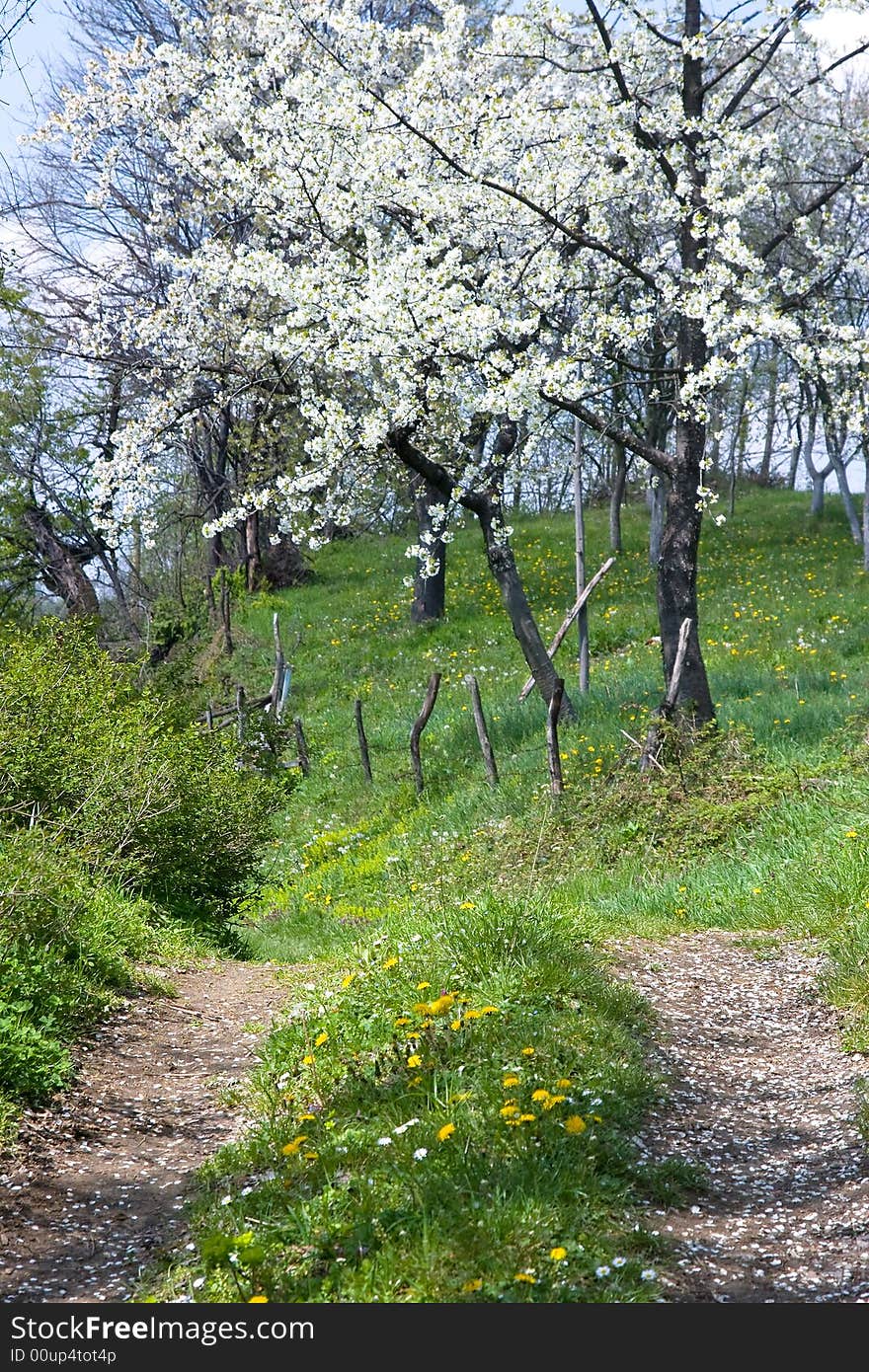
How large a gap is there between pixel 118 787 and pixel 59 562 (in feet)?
53.3

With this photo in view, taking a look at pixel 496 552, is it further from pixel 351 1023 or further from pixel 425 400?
pixel 351 1023

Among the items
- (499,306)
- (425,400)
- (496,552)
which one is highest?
(499,306)

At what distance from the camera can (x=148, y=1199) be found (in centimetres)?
418

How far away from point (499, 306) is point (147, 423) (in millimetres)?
4991

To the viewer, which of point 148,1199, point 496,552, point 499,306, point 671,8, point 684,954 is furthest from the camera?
point 671,8

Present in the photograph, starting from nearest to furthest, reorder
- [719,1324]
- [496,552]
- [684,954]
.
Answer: [719,1324], [684,954], [496,552]

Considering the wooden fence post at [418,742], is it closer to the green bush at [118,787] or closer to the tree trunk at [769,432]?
the green bush at [118,787]

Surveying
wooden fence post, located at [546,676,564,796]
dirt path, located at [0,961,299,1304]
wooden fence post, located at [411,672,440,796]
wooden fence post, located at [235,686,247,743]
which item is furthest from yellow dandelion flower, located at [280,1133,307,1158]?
wooden fence post, located at [235,686,247,743]

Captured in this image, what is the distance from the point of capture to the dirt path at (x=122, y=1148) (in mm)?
3723

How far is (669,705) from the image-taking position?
10406 millimetres

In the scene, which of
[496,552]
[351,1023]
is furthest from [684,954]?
[496,552]

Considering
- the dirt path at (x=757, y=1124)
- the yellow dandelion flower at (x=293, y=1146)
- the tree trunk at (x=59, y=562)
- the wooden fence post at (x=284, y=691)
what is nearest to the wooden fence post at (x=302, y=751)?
the wooden fence post at (x=284, y=691)

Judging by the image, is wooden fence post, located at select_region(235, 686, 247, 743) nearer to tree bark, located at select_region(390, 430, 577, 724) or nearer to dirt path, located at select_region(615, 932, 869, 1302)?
tree bark, located at select_region(390, 430, 577, 724)

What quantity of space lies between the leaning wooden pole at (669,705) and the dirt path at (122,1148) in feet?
15.3
